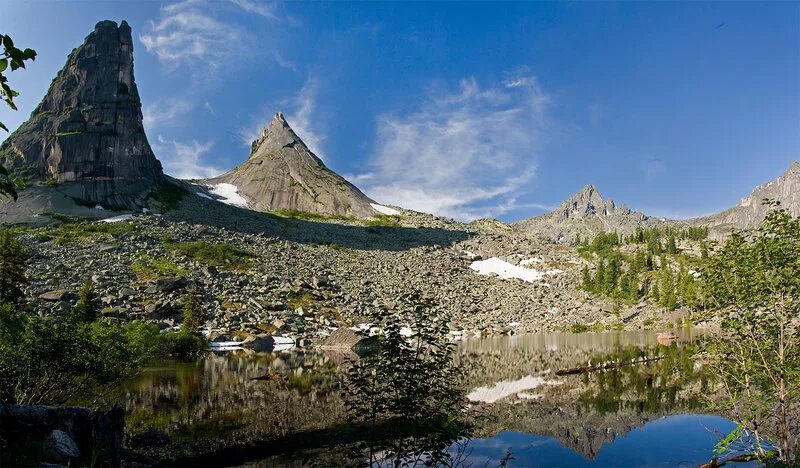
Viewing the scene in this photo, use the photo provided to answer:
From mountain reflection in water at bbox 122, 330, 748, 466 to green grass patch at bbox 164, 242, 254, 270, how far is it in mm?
52607

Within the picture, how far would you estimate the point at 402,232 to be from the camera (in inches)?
6432

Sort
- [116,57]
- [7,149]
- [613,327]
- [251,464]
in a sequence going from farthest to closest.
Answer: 1. [116,57]
2. [7,149]
3. [613,327]
4. [251,464]

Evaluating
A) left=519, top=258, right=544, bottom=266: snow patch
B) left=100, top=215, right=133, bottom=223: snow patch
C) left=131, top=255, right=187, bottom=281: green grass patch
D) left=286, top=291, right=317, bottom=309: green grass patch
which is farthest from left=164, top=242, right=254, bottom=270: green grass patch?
left=519, top=258, right=544, bottom=266: snow patch

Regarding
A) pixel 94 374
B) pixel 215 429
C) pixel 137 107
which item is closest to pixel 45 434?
pixel 94 374

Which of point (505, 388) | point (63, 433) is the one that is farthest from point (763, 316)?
point (505, 388)

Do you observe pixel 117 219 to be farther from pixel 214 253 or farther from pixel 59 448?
pixel 59 448

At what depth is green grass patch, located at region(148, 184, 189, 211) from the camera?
135975 mm

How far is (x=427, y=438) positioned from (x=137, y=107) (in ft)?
569

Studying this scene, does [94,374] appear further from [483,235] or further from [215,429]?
[483,235]

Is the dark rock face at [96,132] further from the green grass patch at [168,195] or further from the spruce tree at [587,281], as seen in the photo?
the spruce tree at [587,281]

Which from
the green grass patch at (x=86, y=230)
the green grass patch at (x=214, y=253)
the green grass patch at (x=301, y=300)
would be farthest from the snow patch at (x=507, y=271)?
the green grass patch at (x=86, y=230)

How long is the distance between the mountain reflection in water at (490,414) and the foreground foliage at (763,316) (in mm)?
3358

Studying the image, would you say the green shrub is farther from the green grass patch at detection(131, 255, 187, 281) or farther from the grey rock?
the grey rock

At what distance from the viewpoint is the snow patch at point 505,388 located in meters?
28.3
